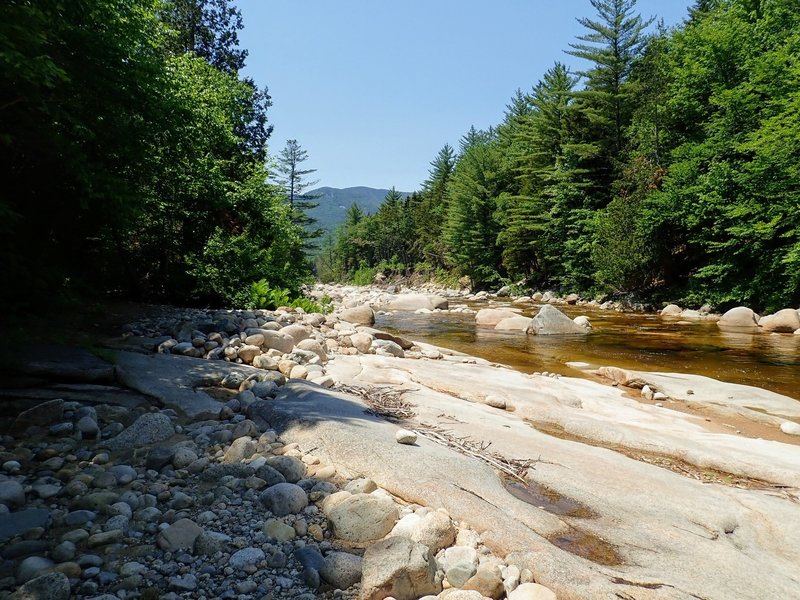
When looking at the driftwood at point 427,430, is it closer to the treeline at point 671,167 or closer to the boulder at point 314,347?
the boulder at point 314,347

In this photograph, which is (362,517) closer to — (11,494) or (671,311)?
(11,494)

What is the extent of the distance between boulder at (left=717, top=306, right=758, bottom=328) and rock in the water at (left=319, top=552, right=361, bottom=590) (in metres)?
18.8

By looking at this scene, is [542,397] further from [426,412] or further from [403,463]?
[403,463]

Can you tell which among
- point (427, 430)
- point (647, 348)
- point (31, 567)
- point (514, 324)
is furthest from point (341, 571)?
point (514, 324)

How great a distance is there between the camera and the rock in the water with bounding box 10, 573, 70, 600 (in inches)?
80.7

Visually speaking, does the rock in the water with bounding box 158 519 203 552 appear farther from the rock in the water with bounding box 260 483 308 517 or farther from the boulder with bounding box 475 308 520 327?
the boulder with bounding box 475 308 520 327

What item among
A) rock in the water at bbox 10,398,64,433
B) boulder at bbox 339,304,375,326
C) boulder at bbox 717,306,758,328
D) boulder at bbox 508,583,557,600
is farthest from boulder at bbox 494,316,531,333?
boulder at bbox 508,583,557,600

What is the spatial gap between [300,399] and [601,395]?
16.7 ft

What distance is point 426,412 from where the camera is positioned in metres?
5.41

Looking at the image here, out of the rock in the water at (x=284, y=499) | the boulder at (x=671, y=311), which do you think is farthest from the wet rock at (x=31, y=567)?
the boulder at (x=671, y=311)

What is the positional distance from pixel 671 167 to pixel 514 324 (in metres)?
12.4

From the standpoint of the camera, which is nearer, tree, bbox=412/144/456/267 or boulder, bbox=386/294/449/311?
boulder, bbox=386/294/449/311

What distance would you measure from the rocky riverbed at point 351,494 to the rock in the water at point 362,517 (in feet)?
0.04

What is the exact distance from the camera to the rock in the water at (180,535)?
2553 millimetres
